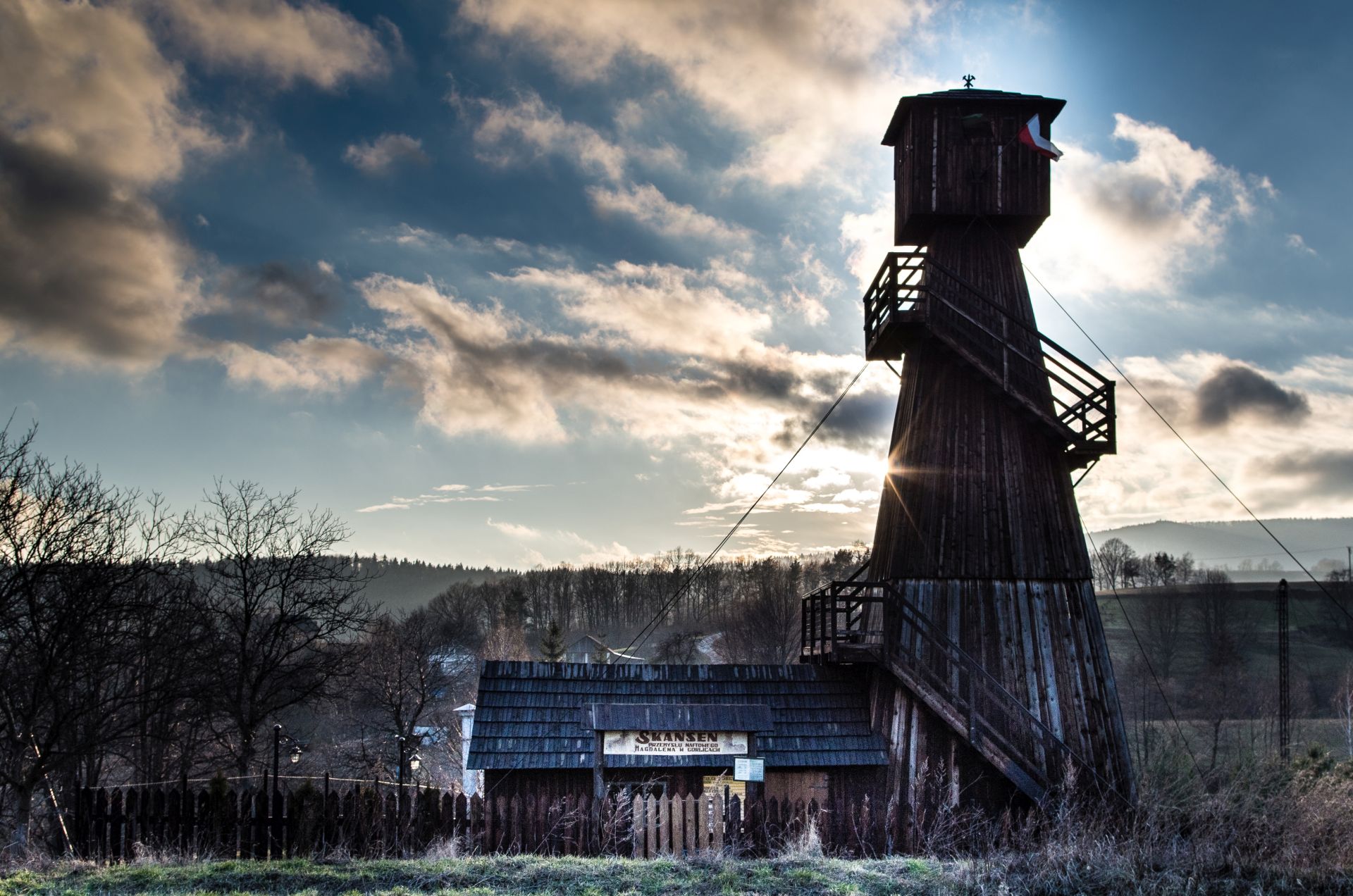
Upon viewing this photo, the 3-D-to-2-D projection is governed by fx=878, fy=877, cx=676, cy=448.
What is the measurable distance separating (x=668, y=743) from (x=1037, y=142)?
13.3m

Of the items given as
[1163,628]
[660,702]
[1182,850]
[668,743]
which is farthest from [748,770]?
[1163,628]

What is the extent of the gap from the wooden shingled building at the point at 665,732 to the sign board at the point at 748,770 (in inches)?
12.8

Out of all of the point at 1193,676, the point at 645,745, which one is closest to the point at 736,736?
the point at 645,745

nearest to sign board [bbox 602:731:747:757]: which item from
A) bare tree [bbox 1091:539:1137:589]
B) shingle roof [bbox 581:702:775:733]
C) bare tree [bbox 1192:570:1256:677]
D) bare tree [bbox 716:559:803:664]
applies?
shingle roof [bbox 581:702:775:733]

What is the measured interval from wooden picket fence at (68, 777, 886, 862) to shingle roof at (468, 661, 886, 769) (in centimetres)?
159

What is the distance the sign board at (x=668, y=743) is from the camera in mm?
14586

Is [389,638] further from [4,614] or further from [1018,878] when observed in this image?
[1018,878]

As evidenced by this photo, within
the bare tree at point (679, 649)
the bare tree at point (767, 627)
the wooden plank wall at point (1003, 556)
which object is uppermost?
the wooden plank wall at point (1003, 556)

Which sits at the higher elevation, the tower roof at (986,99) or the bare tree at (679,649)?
the tower roof at (986,99)

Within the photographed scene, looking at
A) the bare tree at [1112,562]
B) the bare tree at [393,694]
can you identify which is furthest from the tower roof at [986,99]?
the bare tree at [1112,562]

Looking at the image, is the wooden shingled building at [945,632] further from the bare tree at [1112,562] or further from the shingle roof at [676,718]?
the bare tree at [1112,562]

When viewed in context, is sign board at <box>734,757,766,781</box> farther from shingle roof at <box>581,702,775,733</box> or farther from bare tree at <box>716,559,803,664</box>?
bare tree at <box>716,559,803,664</box>

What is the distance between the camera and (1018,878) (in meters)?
9.02

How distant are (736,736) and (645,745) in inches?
61.3
